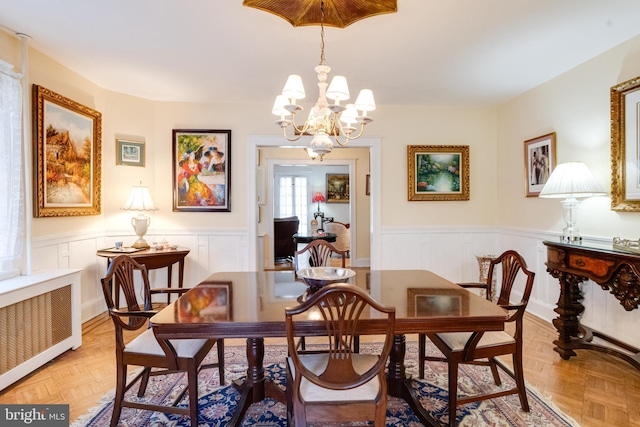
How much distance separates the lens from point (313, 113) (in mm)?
2354

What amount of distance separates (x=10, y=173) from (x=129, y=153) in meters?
1.49

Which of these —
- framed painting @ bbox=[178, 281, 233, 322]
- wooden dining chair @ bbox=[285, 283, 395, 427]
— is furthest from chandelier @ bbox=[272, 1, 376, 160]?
wooden dining chair @ bbox=[285, 283, 395, 427]

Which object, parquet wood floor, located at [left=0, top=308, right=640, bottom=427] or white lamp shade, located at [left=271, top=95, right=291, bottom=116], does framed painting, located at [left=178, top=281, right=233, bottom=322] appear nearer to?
parquet wood floor, located at [left=0, top=308, right=640, bottom=427]

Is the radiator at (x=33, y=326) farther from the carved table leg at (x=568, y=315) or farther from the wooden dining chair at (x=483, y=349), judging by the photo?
the carved table leg at (x=568, y=315)

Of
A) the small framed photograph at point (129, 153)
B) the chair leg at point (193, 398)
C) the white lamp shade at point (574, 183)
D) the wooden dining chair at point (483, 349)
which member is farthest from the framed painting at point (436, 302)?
the small framed photograph at point (129, 153)

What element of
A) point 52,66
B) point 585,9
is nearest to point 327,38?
point 585,9

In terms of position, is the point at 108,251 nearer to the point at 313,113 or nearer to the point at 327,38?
the point at 313,113

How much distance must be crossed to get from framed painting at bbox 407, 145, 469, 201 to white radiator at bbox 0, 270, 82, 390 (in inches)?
149

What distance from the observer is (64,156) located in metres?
3.20

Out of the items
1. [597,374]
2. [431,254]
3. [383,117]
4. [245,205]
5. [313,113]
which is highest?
[383,117]

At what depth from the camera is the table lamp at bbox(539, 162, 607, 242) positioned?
2.62 metres

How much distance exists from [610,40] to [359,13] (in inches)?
81.9

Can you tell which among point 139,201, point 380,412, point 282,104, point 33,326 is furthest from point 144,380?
point 139,201

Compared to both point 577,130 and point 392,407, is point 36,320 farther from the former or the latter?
point 577,130
